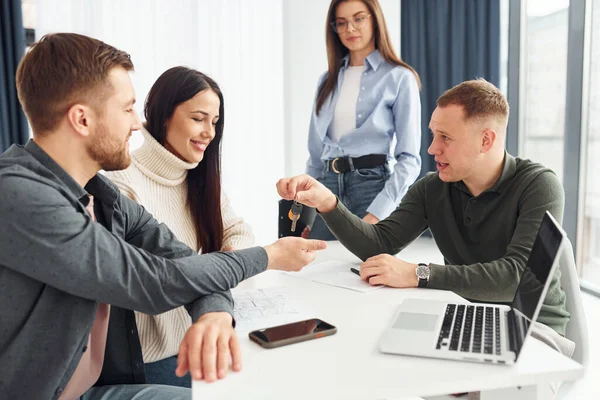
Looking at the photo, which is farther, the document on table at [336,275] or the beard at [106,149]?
the document on table at [336,275]

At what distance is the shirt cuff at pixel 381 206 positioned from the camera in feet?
7.36

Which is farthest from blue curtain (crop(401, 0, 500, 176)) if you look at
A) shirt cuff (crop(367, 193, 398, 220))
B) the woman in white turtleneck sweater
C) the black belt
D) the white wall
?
the woman in white turtleneck sweater

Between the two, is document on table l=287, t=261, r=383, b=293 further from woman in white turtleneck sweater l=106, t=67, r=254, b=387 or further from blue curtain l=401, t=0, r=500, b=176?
blue curtain l=401, t=0, r=500, b=176

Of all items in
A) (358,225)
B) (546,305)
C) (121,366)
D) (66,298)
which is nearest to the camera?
(66,298)

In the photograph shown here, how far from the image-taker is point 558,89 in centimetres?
409

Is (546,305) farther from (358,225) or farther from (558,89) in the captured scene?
(558,89)

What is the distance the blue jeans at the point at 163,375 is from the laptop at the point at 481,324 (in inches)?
23.4

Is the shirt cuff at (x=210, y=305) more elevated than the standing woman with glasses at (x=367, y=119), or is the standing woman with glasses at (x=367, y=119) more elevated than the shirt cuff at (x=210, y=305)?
the standing woman with glasses at (x=367, y=119)

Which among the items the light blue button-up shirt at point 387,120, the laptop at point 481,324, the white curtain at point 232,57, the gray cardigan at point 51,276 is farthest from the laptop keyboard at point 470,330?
the white curtain at point 232,57

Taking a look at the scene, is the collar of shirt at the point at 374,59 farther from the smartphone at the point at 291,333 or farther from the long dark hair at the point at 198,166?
the smartphone at the point at 291,333

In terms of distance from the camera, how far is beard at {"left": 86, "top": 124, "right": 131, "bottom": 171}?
1096mm

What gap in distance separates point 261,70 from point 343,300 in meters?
3.51

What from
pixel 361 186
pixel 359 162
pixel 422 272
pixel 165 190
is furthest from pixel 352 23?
pixel 422 272

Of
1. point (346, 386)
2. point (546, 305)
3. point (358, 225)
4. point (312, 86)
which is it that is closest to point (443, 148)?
point (358, 225)
